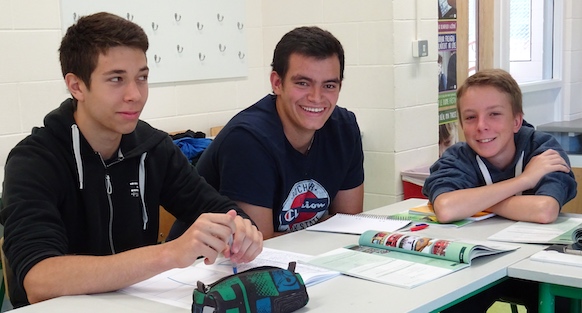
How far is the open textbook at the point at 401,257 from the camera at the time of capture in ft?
4.97

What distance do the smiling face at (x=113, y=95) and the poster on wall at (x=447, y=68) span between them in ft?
7.83

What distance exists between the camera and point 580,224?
200cm

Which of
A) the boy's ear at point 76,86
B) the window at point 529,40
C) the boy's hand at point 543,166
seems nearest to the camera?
the boy's ear at point 76,86

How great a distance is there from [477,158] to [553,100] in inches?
120

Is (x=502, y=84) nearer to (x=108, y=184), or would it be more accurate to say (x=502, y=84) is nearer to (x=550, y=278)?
(x=550, y=278)

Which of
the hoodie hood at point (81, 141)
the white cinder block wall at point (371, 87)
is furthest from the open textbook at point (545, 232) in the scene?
the white cinder block wall at point (371, 87)

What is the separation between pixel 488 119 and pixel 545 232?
17.0 inches

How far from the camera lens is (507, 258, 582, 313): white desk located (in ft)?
4.96

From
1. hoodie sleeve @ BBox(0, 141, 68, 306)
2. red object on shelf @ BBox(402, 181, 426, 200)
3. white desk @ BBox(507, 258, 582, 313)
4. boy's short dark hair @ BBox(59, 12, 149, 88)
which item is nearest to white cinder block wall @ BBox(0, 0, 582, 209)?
red object on shelf @ BBox(402, 181, 426, 200)

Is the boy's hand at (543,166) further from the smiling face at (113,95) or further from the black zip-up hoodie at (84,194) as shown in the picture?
the smiling face at (113,95)

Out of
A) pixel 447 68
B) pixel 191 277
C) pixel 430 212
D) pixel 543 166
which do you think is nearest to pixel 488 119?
pixel 543 166

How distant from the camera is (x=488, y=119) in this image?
2.19 meters

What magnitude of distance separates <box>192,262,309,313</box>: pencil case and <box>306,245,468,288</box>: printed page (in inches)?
9.2

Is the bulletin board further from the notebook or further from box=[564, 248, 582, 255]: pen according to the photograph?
box=[564, 248, 582, 255]: pen
